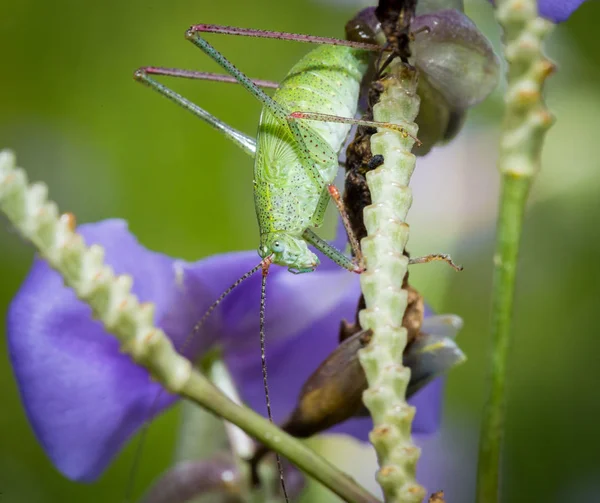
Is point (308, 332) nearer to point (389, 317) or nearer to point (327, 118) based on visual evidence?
point (327, 118)

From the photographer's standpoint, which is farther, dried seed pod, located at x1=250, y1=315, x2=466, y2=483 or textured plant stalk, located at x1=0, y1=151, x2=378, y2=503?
dried seed pod, located at x1=250, y1=315, x2=466, y2=483

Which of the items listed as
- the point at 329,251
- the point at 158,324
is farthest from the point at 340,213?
the point at 158,324

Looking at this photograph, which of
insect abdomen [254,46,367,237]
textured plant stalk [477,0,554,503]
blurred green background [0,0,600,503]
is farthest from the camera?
blurred green background [0,0,600,503]

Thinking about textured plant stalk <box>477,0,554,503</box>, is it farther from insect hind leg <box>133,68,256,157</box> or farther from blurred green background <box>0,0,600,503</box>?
insect hind leg <box>133,68,256,157</box>

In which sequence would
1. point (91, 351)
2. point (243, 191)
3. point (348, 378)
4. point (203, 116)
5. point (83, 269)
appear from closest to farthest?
1. point (83, 269)
2. point (348, 378)
3. point (91, 351)
4. point (203, 116)
5. point (243, 191)

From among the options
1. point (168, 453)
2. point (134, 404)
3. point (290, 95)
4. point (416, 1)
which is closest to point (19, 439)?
point (168, 453)

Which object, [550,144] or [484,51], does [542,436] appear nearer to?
[550,144]

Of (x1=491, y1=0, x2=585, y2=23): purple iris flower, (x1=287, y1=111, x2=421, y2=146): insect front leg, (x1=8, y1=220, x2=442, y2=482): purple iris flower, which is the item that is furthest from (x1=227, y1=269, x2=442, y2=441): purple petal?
(x1=491, y1=0, x2=585, y2=23): purple iris flower

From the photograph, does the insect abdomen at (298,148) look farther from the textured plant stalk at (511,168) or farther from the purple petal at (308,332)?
the textured plant stalk at (511,168)
